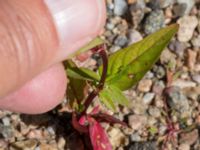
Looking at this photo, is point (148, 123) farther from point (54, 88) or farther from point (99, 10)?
point (99, 10)

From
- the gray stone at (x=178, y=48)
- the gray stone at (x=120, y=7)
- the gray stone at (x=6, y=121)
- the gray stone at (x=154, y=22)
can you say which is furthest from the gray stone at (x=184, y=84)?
the gray stone at (x=6, y=121)

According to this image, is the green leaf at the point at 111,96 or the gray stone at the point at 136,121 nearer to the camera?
the green leaf at the point at 111,96

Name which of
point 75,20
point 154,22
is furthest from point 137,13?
point 75,20

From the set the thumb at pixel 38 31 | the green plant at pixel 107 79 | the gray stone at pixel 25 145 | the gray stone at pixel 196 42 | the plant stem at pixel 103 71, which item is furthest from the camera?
the gray stone at pixel 196 42

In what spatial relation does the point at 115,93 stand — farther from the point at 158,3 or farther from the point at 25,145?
the point at 158,3

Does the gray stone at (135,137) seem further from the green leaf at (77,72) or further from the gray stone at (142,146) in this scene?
the green leaf at (77,72)

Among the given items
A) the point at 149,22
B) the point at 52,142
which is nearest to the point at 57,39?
the point at 52,142
